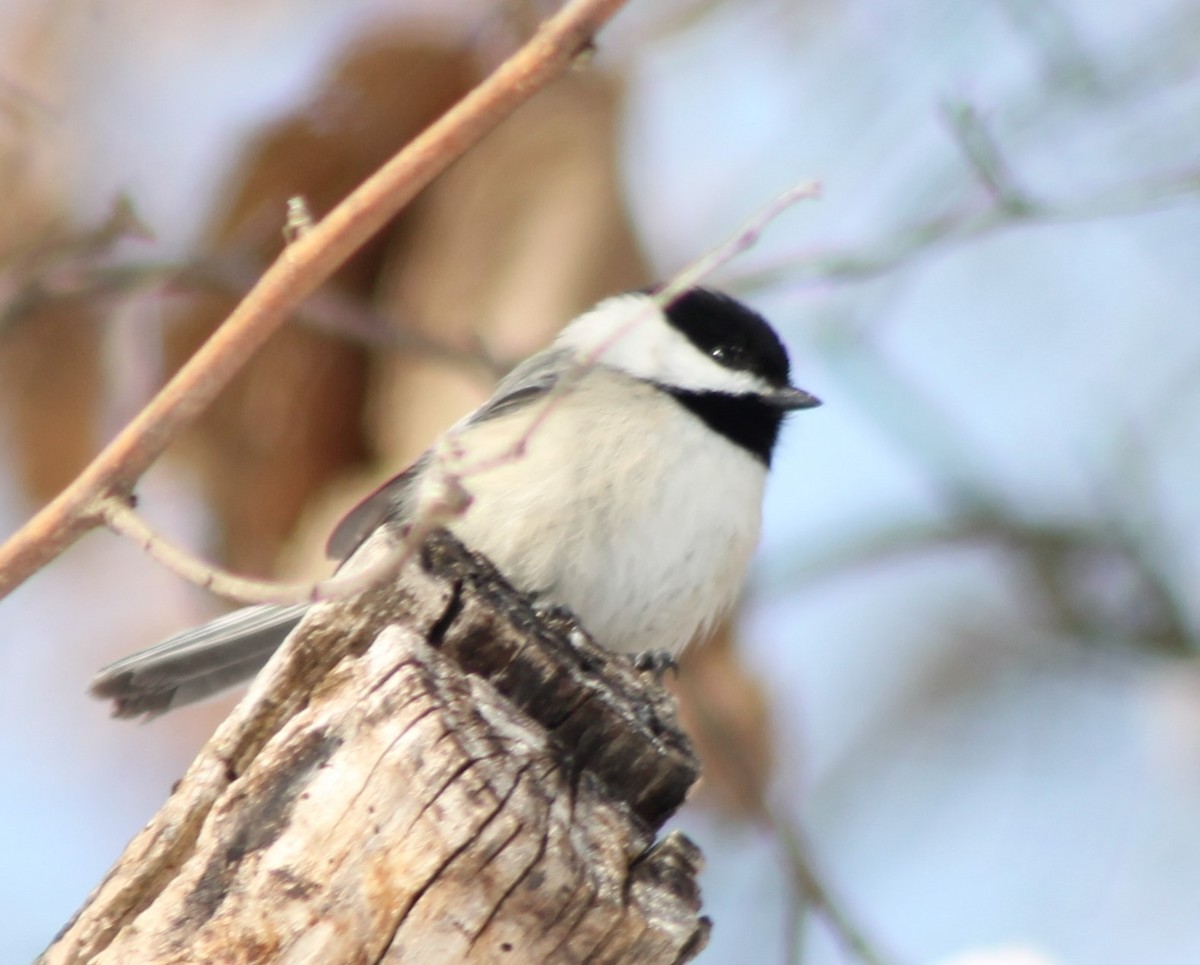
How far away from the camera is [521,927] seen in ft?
4.36

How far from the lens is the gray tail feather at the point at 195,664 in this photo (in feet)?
7.13

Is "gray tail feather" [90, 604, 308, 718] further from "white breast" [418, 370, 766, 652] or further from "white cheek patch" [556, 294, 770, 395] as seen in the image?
"white cheek patch" [556, 294, 770, 395]

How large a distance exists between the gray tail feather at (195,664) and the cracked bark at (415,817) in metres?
0.75

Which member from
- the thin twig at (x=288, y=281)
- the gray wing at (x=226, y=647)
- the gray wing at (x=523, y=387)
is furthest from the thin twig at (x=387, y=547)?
the gray wing at (x=523, y=387)

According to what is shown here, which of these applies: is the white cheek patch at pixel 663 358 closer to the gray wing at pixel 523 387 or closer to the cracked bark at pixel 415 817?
the gray wing at pixel 523 387

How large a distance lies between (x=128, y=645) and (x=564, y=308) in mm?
1527

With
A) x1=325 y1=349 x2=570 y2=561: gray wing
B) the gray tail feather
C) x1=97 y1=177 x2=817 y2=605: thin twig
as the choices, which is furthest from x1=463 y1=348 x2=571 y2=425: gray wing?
x1=97 y1=177 x2=817 y2=605: thin twig

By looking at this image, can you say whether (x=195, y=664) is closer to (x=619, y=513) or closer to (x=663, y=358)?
(x=619, y=513)

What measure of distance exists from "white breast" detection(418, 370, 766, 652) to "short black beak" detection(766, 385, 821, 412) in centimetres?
23

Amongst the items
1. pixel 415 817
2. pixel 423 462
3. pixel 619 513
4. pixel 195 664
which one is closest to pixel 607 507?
pixel 619 513

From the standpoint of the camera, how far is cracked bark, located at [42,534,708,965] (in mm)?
1317

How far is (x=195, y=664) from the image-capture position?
2.28 m

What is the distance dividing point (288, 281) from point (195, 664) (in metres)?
1.04

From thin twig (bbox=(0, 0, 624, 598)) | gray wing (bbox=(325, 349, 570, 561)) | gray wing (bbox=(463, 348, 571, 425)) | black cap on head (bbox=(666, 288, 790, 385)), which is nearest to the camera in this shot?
thin twig (bbox=(0, 0, 624, 598))
